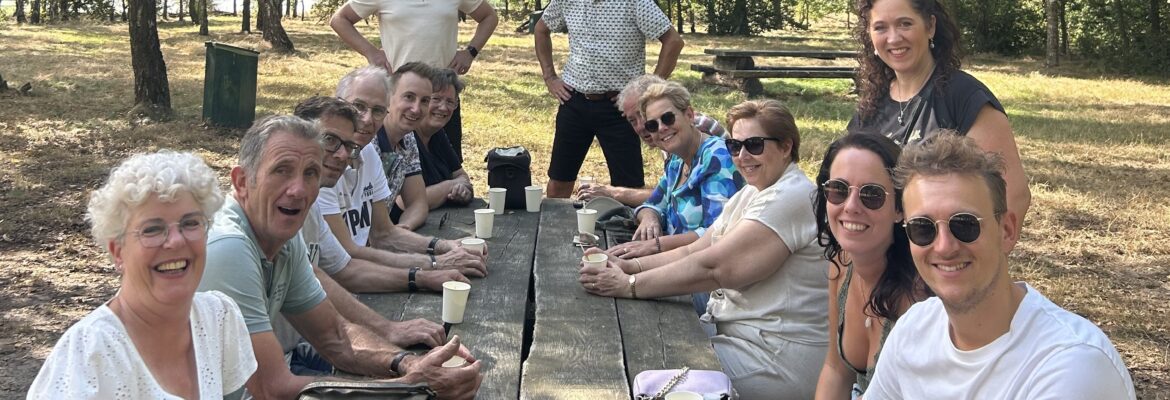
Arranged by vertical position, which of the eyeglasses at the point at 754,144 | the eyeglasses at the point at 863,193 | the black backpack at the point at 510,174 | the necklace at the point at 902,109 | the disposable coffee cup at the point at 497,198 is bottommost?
the disposable coffee cup at the point at 497,198

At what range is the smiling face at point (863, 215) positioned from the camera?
8.40 ft

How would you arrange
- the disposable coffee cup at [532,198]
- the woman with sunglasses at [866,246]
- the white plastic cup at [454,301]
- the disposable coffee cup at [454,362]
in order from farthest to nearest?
1. the disposable coffee cup at [532,198]
2. the white plastic cup at [454,301]
3. the disposable coffee cup at [454,362]
4. the woman with sunglasses at [866,246]

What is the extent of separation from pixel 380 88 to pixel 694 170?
4.39 ft

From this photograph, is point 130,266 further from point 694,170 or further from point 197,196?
point 694,170

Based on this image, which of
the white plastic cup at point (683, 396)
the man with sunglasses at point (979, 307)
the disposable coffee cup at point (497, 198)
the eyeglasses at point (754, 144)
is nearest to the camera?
the man with sunglasses at point (979, 307)

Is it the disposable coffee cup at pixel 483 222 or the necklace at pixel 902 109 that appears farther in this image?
the disposable coffee cup at pixel 483 222

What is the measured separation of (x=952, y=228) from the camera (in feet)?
6.40

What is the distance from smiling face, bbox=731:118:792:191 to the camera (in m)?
3.45

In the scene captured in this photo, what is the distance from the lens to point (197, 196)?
2080 millimetres

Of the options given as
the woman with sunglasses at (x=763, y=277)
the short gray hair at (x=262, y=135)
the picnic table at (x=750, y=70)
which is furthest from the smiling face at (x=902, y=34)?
the picnic table at (x=750, y=70)

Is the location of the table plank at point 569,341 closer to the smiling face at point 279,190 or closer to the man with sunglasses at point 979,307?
the smiling face at point 279,190

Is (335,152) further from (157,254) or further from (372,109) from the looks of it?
(157,254)

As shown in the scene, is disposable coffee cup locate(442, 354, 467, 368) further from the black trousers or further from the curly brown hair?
the black trousers

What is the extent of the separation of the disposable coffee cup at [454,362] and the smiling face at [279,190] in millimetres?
534
